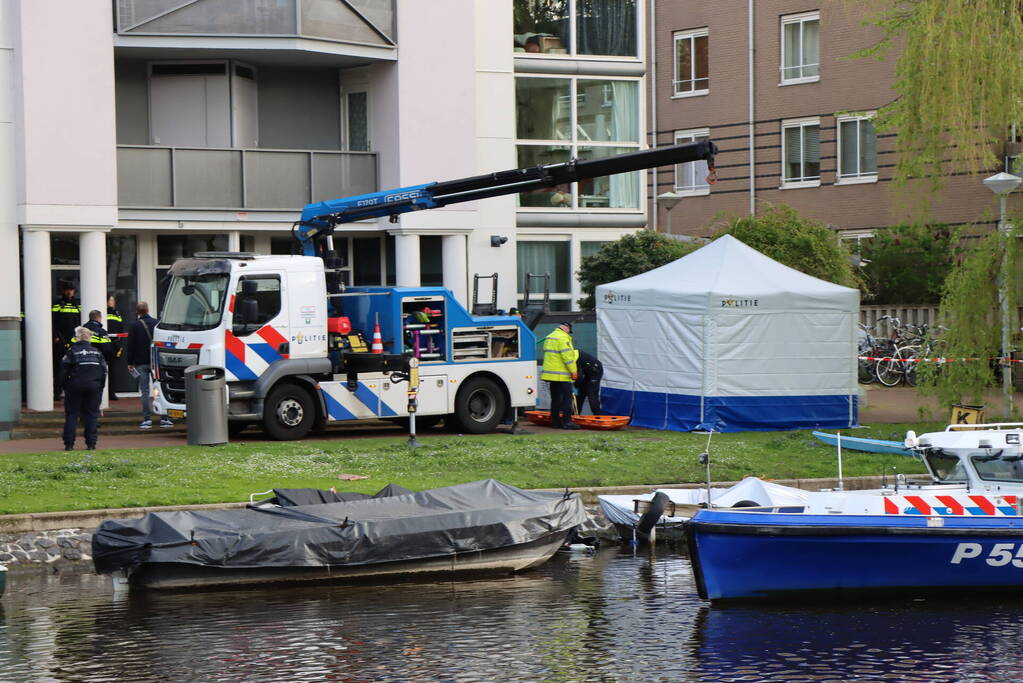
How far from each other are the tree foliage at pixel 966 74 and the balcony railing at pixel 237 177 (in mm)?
10923

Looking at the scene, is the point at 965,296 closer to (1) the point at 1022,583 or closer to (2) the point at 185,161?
(1) the point at 1022,583

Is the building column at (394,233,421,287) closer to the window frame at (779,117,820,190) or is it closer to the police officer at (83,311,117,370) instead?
the police officer at (83,311,117,370)

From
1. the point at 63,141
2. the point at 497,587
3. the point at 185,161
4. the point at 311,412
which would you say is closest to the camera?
the point at 497,587

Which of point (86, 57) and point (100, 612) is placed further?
point (86, 57)

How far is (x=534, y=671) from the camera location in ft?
37.4

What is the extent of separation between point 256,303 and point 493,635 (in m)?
10.6

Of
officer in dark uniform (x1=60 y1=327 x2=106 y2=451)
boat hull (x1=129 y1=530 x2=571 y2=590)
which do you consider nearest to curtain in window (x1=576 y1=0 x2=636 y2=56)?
officer in dark uniform (x1=60 y1=327 x2=106 y2=451)

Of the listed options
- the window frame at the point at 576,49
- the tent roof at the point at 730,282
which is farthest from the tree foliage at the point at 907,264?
the tent roof at the point at 730,282

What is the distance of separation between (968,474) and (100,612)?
821 centimetres

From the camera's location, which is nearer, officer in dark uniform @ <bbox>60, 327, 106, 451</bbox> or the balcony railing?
officer in dark uniform @ <bbox>60, 327, 106, 451</bbox>

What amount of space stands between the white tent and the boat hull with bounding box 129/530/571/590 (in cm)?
847

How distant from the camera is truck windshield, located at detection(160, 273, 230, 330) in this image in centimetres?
2245

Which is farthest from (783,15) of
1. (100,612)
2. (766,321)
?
(100,612)

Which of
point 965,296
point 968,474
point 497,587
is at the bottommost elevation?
point 497,587
